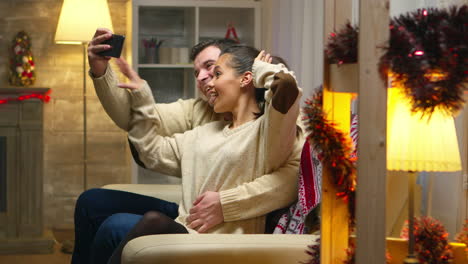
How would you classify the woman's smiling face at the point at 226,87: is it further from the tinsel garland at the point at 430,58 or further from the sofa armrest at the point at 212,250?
the tinsel garland at the point at 430,58

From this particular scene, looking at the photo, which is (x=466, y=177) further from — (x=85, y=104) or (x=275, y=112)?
(x=85, y=104)

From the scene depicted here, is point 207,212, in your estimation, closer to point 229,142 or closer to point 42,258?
point 229,142

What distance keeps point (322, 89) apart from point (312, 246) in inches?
13.6

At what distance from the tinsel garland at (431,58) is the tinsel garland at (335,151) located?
182mm

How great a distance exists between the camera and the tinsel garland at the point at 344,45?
55.9 inches

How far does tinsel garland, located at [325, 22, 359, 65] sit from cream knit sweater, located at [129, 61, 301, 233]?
43 cm

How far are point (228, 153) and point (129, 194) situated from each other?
0.46 metres

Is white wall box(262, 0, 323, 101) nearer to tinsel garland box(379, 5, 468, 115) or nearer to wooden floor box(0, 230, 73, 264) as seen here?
wooden floor box(0, 230, 73, 264)

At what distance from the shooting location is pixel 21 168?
172 inches

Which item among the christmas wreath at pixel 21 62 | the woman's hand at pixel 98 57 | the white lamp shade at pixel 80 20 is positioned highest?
the white lamp shade at pixel 80 20

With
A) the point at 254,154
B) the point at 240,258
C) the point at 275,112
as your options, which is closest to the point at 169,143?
the point at 254,154

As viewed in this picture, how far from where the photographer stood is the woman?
192 cm

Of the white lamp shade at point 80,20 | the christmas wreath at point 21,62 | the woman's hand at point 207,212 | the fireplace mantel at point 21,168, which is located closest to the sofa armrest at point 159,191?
the woman's hand at point 207,212

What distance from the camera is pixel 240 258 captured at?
1709mm
